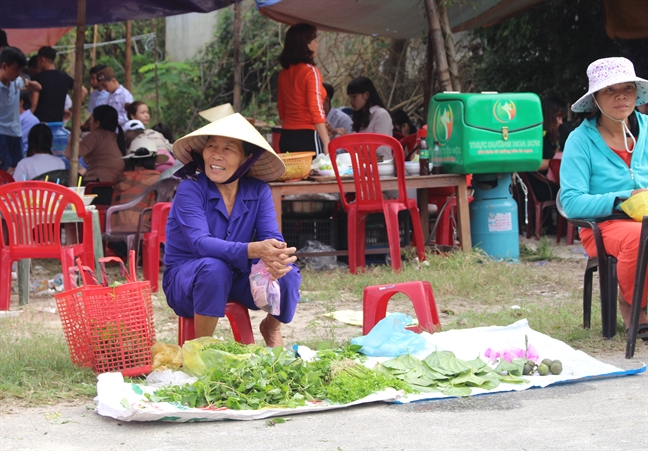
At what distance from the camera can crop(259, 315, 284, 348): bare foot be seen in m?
4.33

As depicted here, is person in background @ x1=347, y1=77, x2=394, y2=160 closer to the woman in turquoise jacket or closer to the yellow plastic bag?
the woman in turquoise jacket

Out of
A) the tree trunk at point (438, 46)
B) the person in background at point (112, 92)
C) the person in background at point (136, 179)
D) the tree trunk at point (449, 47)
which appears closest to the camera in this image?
the person in background at point (136, 179)

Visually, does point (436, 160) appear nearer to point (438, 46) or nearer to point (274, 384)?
point (438, 46)

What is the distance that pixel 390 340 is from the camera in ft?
14.0

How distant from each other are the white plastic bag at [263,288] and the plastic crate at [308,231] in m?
3.99

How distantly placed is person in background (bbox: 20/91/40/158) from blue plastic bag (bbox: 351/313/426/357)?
734 cm

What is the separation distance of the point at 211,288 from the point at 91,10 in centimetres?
730

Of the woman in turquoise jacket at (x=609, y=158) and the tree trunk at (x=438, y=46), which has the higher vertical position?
the tree trunk at (x=438, y=46)

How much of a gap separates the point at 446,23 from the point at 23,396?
631cm

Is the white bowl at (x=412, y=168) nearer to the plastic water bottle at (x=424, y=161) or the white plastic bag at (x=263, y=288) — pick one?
the plastic water bottle at (x=424, y=161)

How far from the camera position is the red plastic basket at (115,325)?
12.6 ft

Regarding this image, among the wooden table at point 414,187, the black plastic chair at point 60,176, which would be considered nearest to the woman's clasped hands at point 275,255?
the wooden table at point 414,187

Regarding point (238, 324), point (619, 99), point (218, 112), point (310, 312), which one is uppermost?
point (218, 112)

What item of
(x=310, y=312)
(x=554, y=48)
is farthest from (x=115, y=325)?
(x=554, y=48)
